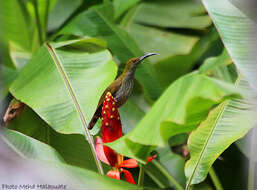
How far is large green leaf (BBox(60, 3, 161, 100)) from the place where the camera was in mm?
918

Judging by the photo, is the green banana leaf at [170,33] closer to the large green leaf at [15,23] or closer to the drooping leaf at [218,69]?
the drooping leaf at [218,69]

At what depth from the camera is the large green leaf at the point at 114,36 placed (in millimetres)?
918

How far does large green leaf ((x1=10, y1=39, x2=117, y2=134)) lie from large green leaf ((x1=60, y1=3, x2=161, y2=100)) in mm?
92

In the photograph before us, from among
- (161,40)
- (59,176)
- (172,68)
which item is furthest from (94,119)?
(161,40)

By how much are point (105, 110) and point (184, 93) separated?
160 millimetres

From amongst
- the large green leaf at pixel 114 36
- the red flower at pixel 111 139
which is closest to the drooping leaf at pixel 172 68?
the large green leaf at pixel 114 36

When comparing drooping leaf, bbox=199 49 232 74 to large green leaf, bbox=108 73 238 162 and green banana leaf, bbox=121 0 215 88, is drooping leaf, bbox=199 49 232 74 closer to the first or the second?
green banana leaf, bbox=121 0 215 88

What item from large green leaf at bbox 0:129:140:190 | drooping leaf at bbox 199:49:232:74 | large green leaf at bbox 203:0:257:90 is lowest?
drooping leaf at bbox 199:49:232:74

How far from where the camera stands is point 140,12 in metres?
1.53

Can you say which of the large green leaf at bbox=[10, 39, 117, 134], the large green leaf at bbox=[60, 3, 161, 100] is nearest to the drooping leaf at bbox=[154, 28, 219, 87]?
the large green leaf at bbox=[60, 3, 161, 100]

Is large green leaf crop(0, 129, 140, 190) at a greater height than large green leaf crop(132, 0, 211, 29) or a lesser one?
greater

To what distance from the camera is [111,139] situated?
0.59 meters

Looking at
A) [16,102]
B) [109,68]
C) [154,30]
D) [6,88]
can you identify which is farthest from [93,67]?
[154,30]

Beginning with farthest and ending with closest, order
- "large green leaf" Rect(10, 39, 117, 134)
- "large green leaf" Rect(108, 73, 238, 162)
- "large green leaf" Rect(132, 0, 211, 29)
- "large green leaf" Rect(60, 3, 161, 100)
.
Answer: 1. "large green leaf" Rect(132, 0, 211, 29)
2. "large green leaf" Rect(60, 3, 161, 100)
3. "large green leaf" Rect(10, 39, 117, 134)
4. "large green leaf" Rect(108, 73, 238, 162)
